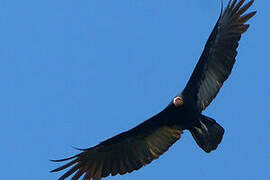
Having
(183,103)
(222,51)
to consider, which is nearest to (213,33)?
(222,51)

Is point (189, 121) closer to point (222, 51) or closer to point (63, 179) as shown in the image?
point (222, 51)

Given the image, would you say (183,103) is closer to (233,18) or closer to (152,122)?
(152,122)

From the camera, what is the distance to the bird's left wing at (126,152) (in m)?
12.8

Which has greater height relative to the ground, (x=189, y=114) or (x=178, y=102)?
(x=178, y=102)

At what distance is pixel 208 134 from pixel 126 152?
1.49 m

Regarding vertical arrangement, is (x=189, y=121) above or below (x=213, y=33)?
below

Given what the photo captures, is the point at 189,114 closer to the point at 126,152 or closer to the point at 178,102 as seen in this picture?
the point at 178,102

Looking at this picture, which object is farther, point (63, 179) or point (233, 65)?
point (233, 65)

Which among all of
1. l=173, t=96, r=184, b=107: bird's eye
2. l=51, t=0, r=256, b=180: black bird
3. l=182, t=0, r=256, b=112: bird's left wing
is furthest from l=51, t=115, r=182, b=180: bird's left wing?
l=182, t=0, r=256, b=112: bird's left wing

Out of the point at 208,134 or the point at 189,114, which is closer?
the point at 208,134

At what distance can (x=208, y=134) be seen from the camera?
12766mm

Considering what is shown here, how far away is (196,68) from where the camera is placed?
43.0ft

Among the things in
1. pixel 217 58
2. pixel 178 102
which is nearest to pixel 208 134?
pixel 178 102

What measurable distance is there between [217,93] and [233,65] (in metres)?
0.56
